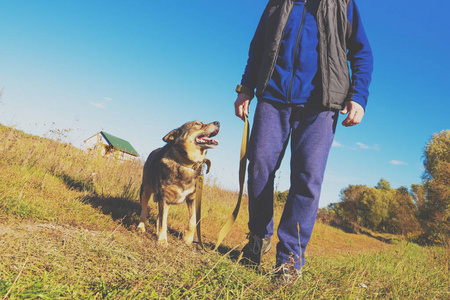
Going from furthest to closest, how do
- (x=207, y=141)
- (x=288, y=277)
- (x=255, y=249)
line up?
(x=207, y=141), (x=255, y=249), (x=288, y=277)

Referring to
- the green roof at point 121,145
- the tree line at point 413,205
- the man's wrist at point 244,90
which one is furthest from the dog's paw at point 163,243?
the tree line at point 413,205

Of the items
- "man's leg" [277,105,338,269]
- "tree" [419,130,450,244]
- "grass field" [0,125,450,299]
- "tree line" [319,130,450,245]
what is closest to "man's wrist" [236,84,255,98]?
"man's leg" [277,105,338,269]

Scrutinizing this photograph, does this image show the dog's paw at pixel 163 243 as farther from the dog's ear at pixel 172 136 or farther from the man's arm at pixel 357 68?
the man's arm at pixel 357 68

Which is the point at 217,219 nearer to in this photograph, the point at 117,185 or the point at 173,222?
the point at 173,222

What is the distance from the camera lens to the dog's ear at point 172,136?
3.57 m

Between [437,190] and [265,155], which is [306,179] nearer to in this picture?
Result: [265,155]

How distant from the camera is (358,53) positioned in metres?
2.42

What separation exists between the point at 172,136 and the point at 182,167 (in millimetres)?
471

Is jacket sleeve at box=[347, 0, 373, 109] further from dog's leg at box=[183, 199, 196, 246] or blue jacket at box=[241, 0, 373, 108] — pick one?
dog's leg at box=[183, 199, 196, 246]

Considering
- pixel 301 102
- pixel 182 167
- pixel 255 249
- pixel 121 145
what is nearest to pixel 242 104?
pixel 301 102

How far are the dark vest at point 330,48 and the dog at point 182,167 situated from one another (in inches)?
51.5

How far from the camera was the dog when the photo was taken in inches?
133

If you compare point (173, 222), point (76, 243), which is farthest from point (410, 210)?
point (76, 243)

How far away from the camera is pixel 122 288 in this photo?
138cm
